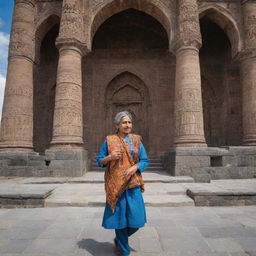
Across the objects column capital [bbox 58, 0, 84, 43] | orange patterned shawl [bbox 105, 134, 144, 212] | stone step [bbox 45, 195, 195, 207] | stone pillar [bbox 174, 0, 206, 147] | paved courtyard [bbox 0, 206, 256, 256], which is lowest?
paved courtyard [bbox 0, 206, 256, 256]

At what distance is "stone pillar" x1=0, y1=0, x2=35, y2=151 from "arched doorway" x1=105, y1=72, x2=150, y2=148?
537 cm

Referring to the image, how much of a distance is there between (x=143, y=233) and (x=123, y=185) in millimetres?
1235

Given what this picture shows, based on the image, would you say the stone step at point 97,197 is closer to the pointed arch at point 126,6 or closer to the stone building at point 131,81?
the stone building at point 131,81

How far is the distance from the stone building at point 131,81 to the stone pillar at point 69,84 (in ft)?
0.14

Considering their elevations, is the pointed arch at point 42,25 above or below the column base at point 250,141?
above

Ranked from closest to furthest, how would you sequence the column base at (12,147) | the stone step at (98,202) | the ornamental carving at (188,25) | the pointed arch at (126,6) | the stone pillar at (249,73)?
the stone step at (98,202), the column base at (12,147), the ornamental carving at (188,25), the stone pillar at (249,73), the pointed arch at (126,6)

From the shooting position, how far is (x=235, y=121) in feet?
45.0

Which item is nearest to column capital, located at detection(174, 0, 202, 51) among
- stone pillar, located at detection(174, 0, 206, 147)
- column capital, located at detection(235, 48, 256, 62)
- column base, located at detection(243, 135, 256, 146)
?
stone pillar, located at detection(174, 0, 206, 147)

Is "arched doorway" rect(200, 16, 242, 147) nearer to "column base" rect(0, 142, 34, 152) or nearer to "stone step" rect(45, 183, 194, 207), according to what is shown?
"stone step" rect(45, 183, 194, 207)

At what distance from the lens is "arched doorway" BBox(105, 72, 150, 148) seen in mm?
14609

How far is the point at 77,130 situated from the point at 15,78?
11.7ft

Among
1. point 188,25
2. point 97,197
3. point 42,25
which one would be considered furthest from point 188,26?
point 97,197

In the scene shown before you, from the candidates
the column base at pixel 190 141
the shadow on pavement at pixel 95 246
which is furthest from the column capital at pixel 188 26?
the shadow on pavement at pixel 95 246

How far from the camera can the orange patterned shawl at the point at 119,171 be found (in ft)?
8.96
